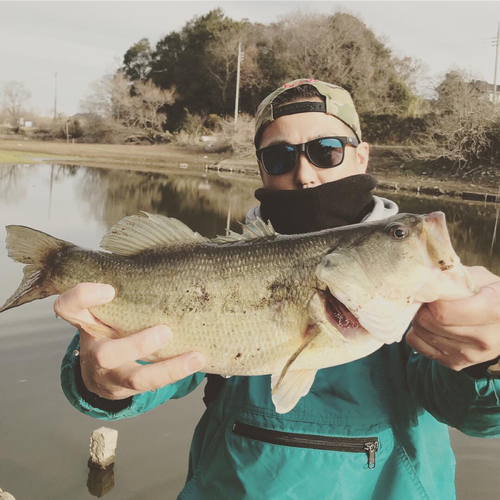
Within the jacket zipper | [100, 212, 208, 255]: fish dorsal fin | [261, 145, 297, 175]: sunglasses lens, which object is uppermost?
[261, 145, 297, 175]: sunglasses lens

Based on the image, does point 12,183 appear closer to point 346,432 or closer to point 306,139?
point 306,139

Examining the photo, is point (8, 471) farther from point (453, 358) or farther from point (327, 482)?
point (453, 358)

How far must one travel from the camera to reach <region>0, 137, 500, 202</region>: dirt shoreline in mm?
26719

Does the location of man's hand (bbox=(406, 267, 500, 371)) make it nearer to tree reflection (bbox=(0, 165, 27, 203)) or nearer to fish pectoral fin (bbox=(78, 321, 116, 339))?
fish pectoral fin (bbox=(78, 321, 116, 339))

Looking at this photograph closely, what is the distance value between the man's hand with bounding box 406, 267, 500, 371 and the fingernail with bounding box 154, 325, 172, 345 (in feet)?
2.80

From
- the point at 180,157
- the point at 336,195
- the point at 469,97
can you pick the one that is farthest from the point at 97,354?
the point at 180,157

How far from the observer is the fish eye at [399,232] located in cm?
178

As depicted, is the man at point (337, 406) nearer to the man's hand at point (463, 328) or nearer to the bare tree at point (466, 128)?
the man's hand at point (463, 328)

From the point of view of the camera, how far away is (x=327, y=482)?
6.63ft

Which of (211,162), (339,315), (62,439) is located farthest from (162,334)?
(211,162)

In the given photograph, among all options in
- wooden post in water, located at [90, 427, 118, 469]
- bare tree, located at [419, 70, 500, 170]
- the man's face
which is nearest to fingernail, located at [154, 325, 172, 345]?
the man's face

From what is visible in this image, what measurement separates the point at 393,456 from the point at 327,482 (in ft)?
0.96

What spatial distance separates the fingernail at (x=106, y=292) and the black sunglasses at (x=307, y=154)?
1.28m

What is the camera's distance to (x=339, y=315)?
185 cm
